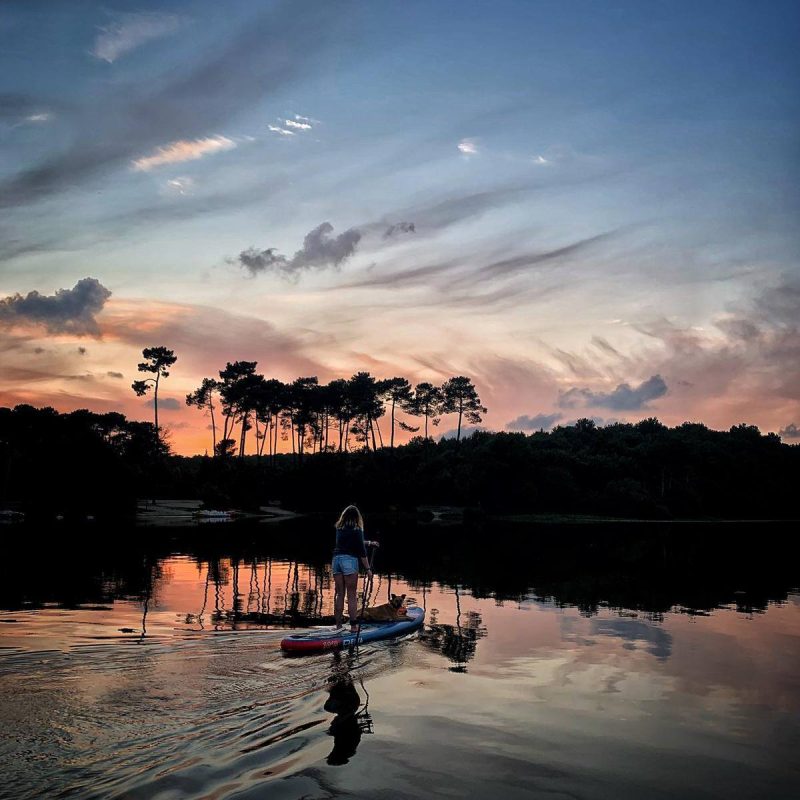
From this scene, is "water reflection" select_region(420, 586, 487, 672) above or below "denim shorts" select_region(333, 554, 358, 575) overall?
below

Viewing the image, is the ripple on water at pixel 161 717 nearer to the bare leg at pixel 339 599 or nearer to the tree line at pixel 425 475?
the bare leg at pixel 339 599

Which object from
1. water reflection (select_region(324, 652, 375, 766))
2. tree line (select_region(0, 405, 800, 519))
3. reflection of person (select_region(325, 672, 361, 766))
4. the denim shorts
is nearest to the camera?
reflection of person (select_region(325, 672, 361, 766))

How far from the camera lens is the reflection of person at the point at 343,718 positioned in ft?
29.6

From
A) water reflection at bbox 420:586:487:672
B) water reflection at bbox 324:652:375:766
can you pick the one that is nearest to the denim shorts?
water reflection at bbox 420:586:487:672

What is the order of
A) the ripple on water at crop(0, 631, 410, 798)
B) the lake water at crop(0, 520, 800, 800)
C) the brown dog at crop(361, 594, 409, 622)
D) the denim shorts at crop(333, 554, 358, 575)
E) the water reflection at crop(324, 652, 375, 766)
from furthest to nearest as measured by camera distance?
the brown dog at crop(361, 594, 409, 622) < the denim shorts at crop(333, 554, 358, 575) < the water reflection at crop(324, 652, 375, 766) < the lake water at crop(0, 520, 800, 800) < the ripple on water at crop(0, 631, 410, 798)

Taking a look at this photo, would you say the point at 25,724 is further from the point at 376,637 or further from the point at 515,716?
the point at 376,637

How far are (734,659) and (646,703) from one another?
5.12 metres

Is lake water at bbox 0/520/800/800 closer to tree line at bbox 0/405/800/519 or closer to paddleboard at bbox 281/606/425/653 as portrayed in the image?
paddleboard at bbox 281/606/425/653

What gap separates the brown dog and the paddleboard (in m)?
0.18

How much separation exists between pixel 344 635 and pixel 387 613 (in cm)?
249

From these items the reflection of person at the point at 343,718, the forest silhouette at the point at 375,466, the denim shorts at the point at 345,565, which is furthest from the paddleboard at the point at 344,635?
the forest silhouette at the point at 375,466

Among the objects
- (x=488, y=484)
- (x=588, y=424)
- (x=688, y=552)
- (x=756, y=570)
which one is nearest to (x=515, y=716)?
(x=756, y=570)

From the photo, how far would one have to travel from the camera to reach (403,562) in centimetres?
3916

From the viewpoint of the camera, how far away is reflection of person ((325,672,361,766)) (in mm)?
9030
